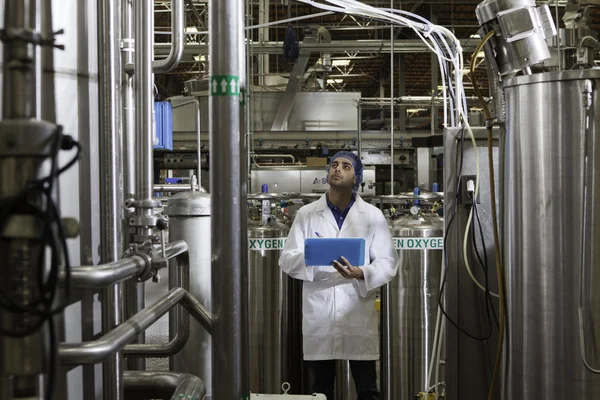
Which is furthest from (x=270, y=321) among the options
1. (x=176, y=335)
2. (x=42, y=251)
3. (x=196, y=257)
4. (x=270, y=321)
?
(x=42, y=251)

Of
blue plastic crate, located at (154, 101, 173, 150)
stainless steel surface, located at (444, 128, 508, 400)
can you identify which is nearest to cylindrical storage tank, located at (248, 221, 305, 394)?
blue plastic crate, located at (154, 101, 173, 150)

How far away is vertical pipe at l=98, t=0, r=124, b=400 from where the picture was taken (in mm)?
1133

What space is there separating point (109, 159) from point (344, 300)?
177 centimetres

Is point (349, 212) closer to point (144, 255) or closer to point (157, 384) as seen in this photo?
point (157, 384)

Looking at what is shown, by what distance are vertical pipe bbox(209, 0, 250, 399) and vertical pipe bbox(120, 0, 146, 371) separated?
0.32 m

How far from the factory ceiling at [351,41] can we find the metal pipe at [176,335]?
2682 millimetres

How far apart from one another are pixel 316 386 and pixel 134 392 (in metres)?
1.43

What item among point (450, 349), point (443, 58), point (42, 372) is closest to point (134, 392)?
point (42, 372)

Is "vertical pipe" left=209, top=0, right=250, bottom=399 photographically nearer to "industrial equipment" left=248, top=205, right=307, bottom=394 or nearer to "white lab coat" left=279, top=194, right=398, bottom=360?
"white lab coat" left=279, top=194, right=398, bottom=360

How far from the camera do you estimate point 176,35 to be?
1620mm

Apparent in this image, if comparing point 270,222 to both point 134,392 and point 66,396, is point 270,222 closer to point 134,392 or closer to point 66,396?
point 134,392

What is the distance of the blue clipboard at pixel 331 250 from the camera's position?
2.52 m

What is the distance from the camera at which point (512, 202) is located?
5.94ft

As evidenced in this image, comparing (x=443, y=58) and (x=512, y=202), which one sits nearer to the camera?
(x=512, y=202)
